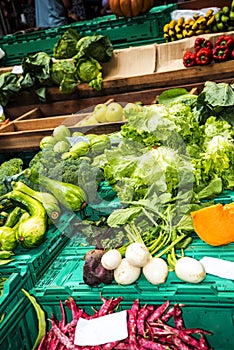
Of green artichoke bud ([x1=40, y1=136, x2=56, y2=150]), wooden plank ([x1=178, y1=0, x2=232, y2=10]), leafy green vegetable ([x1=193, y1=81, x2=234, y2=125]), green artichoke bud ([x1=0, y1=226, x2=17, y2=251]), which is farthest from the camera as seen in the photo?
wooden plank ([x1=178, y1=0, x2=232, y2=10])

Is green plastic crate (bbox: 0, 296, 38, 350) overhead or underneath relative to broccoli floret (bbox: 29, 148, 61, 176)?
underneath

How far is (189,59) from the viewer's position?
406 centimetres

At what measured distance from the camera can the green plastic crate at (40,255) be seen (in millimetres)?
2029

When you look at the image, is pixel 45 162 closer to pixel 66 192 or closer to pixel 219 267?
pixel 66 192

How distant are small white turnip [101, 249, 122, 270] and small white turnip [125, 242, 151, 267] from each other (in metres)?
0.04

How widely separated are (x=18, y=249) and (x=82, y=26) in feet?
12.0

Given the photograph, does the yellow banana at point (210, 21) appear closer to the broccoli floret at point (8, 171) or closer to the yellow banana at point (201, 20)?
the yellow banana at point (201, 20)

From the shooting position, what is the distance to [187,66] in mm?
4078

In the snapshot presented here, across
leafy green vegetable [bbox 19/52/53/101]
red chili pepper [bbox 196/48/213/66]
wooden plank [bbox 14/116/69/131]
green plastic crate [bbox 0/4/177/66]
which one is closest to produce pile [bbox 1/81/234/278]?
wooden plank [bbox 14/116/69/131]

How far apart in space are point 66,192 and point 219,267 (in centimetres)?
101

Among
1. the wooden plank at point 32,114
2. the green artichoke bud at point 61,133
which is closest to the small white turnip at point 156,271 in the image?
the green artichoke bud at point 61,133

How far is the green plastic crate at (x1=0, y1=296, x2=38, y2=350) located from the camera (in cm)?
175

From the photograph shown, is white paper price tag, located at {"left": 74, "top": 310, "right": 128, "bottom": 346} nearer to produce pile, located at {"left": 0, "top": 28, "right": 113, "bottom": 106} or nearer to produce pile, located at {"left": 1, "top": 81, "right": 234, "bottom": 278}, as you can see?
produce pile, located at {"left": 1, "top": 81, "right": 234, "bottom": 278}

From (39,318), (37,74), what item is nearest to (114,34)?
(37,74)
